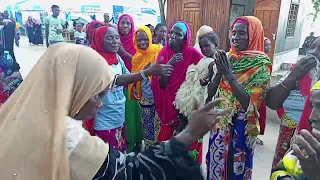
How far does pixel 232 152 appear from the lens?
2613 mm

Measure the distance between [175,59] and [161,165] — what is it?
1857 millimetres

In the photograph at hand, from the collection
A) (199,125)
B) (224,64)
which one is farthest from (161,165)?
(224,64)

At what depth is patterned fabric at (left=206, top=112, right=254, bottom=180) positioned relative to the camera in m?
2.57

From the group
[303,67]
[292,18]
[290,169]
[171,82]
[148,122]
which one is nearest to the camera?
[290,169]

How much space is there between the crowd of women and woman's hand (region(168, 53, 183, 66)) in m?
0.01

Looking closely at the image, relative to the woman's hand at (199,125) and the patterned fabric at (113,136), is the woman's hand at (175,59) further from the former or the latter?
the woman's hand at (199,125)

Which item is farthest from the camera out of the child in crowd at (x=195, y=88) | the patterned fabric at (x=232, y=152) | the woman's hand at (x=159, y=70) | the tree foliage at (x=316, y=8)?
the tree foliage at (x=316, y=8)

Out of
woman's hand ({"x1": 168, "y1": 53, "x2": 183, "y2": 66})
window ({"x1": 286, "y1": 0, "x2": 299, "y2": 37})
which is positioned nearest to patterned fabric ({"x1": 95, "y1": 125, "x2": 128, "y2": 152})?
woman's hand ({"x1": 168, "y1": 53, "x2": 183, "y2": 66})

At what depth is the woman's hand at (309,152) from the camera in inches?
47.2

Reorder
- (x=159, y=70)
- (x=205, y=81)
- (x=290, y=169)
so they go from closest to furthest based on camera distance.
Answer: (x=290, y=169) < (x=159, y=70) < (x=205, y=81)

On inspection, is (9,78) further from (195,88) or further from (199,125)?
(199,125)

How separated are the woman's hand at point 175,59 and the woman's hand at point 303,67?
3.60ft

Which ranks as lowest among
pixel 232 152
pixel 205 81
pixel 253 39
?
pixel 232 152

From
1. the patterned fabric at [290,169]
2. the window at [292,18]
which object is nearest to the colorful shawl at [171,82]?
the patterned fabric at [290,169]
